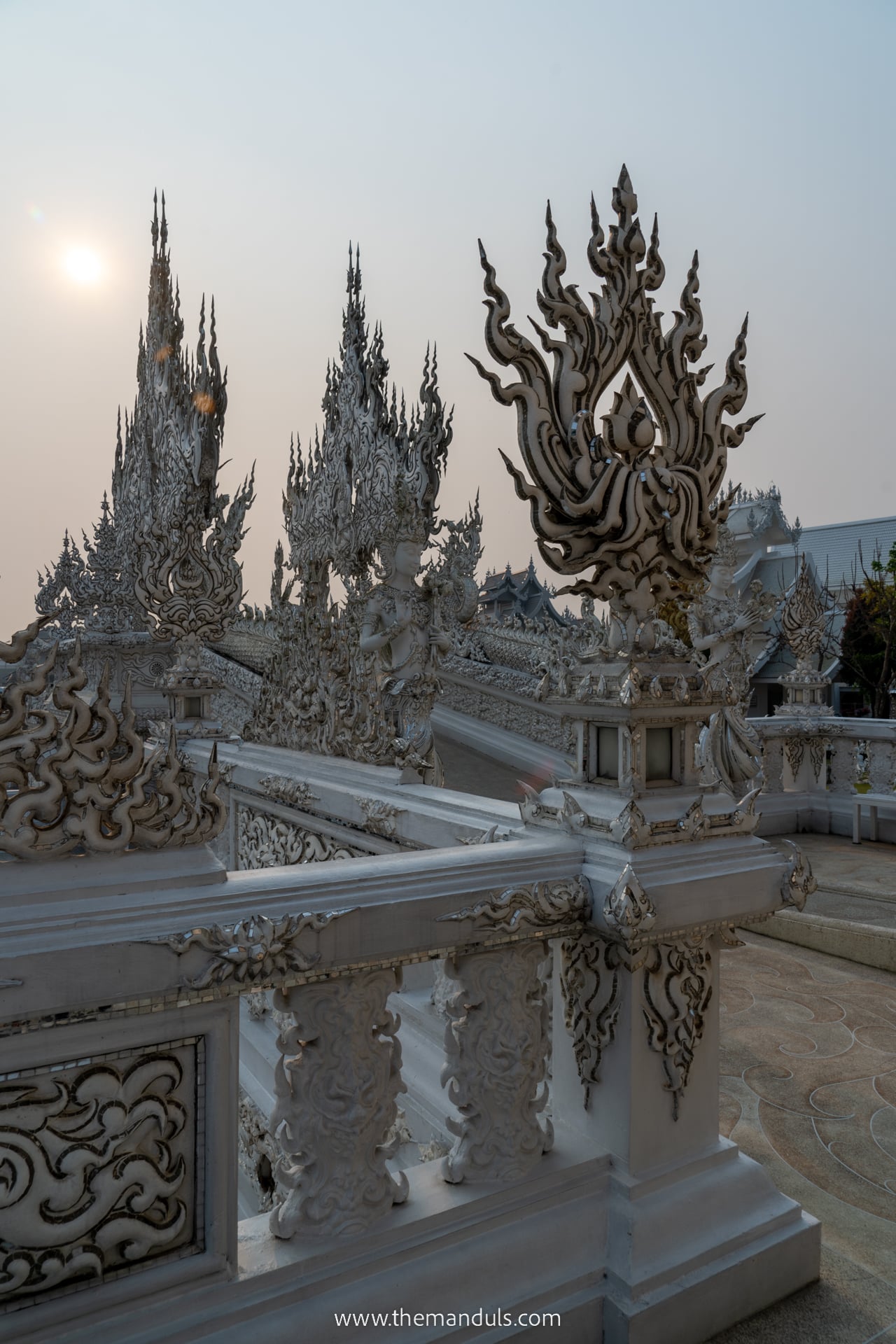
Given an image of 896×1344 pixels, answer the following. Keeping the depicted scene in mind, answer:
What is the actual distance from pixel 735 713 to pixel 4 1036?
6760 mm

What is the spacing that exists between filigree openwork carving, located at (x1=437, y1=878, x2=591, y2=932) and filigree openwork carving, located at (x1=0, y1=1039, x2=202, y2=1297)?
59cm

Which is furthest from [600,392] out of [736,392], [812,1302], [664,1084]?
[812,1302]

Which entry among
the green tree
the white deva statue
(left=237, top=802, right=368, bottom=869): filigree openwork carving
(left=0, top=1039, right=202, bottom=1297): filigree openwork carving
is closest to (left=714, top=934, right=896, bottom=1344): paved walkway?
(left=0, top=1039, right=202, bottom=1297): filigree openwork carving

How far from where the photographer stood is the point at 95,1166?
1379mm

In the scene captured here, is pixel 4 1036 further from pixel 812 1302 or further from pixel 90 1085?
pixel 812 1302

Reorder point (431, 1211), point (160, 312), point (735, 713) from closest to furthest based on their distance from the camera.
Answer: point (431, 1211)
point (735, 713)
point (160, 312)

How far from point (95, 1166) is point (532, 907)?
918 mm

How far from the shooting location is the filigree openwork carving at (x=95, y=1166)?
4.29 ft

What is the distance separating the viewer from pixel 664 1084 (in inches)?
76.0

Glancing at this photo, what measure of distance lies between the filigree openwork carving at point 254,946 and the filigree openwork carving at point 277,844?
54.0 inches

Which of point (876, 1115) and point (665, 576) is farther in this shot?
point (876, 1115)

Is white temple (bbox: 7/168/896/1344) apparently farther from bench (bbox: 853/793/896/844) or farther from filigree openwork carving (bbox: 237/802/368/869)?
bench (bbox: 853/793/896/844)

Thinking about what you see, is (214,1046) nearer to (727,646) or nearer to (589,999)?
(589,999)

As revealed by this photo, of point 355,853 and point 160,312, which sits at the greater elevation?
A: point 160,312
